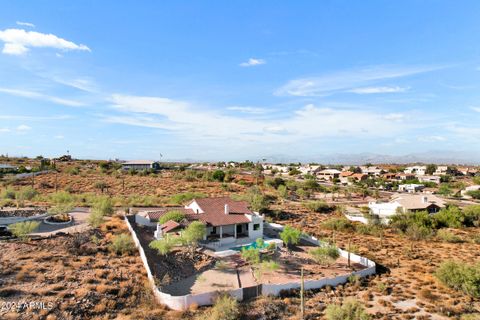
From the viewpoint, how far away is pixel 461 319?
61.2 feet

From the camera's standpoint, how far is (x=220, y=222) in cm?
3198

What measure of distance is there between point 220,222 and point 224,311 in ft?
46.5

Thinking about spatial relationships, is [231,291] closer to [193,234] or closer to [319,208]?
[193,234]

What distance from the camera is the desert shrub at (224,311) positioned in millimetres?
17812

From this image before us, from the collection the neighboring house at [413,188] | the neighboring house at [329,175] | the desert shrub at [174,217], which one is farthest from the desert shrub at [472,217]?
the neighboring house at [329,175]

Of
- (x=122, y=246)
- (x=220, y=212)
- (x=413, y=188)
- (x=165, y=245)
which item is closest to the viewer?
(x=165, y=245)

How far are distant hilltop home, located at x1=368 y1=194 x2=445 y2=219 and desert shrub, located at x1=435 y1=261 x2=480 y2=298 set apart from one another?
26186mm

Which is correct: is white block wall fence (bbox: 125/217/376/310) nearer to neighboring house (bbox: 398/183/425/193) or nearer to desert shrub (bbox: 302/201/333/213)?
desert shrub (bbox: 302/201/333/213)

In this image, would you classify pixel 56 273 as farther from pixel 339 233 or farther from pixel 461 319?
pixel 339 233

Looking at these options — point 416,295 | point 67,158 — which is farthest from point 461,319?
point 67,158

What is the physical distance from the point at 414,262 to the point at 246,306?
1997 cm

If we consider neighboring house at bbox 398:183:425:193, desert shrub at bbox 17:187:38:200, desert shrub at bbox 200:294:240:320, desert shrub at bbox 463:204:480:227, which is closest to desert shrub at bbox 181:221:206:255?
desert shrub at bbox 200:294:240:320

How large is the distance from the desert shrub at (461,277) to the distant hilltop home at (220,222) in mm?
17328

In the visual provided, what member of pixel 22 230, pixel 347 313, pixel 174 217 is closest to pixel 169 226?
pixel 174 217
